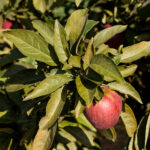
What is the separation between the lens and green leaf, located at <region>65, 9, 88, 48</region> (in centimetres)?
70

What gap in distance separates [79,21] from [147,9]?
0.72 meters

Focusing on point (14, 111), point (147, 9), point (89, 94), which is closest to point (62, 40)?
point (89, 94)

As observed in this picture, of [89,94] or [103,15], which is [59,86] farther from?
[103,15]

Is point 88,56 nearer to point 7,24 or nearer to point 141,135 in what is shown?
point 141,135

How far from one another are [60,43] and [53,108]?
0.72ft

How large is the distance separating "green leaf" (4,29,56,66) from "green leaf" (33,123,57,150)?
28 centimetres

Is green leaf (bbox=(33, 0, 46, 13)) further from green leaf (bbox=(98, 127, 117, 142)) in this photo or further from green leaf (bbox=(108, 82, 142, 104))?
green leaf (bbox=(98, 127, 117, 142))

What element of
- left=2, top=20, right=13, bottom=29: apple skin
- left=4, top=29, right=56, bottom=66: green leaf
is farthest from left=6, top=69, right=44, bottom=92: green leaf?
left=2, top=20, right=13, bottom=29: apple skin

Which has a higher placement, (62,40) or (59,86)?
(62,40)

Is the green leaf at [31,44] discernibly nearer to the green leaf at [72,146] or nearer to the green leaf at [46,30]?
the green leaf at [46,30]

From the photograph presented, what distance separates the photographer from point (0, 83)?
1250 millimetres

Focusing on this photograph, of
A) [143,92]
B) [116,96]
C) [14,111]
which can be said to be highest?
[116,96]

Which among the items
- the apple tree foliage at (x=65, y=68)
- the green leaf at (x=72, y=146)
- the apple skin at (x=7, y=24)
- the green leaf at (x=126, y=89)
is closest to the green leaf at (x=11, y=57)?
the apple tree foliage at (x=65, y=68)

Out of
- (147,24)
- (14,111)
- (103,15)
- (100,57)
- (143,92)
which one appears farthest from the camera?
(143,92)
